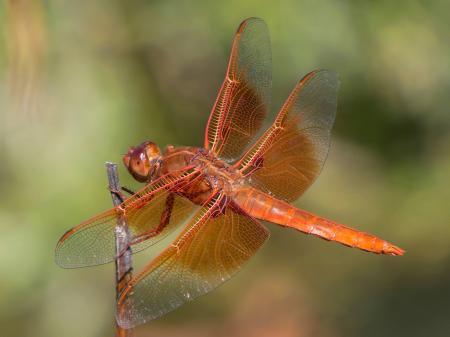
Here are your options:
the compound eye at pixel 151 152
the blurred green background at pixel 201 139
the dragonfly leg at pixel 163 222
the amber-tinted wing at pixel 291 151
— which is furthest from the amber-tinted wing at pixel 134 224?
the blurred green background at pixel 201 139

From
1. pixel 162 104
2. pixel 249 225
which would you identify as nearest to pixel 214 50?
pixel 162 104

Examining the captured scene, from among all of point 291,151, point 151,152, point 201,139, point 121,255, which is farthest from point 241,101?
point 201,139

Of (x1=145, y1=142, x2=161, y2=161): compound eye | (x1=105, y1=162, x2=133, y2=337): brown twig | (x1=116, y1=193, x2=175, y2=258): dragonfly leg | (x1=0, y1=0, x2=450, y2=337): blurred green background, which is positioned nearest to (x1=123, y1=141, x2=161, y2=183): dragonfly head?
(x1=145, y1=142, x2=161, y2=161): compound eye

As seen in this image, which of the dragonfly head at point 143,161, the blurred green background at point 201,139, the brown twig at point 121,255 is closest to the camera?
the brown twig at point 121,255

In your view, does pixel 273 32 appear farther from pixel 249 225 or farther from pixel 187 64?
pixel 249 225

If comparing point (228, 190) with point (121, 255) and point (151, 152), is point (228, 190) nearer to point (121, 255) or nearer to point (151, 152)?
point (151, 152)

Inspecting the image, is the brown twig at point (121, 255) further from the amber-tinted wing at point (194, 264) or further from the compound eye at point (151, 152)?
the compound eye at point (151, 152)
